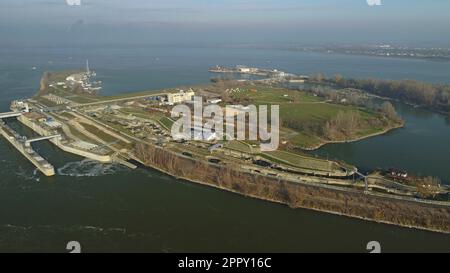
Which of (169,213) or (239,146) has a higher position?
(239,146)

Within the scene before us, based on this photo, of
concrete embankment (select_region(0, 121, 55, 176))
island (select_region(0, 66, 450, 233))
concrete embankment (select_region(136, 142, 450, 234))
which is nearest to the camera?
concrete embankment (select_region(136, 142, 450, 234))

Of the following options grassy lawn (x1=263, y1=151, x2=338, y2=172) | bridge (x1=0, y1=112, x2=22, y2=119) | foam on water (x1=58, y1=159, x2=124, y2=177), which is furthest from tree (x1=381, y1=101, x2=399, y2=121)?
bridge (x1=0, y1=112, x2=22, y2=119)

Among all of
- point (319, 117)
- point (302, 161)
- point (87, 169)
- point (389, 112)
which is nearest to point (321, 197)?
point (302, 161)

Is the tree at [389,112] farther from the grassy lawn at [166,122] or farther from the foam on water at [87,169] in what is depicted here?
the foam on water at [87,169]

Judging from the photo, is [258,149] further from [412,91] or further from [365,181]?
[412,91]

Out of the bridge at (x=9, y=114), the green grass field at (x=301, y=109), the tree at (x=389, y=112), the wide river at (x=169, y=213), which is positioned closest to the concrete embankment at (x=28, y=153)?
the wide river at (x=169, y=213)

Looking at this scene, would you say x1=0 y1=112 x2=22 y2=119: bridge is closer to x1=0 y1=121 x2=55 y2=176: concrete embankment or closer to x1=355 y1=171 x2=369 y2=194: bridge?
x1=0 y1=121 x2=55 y2=176: concrete embankment

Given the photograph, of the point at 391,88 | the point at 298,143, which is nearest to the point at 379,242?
the point at 298,143

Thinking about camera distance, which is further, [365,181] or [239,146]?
[239,146]
